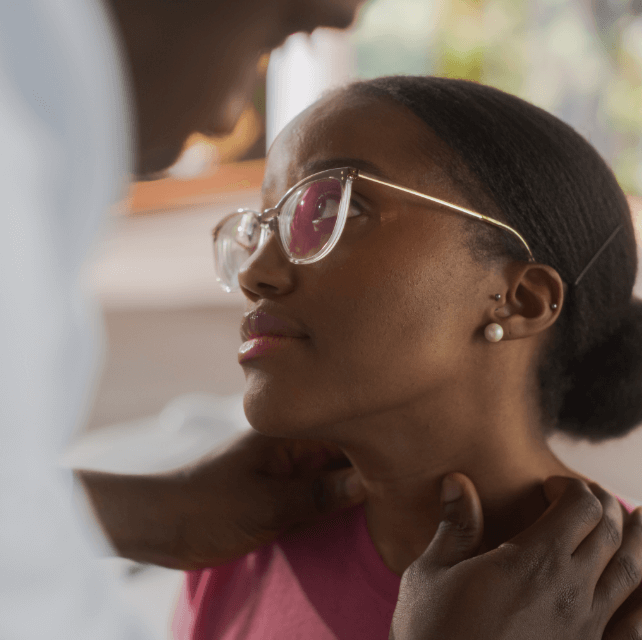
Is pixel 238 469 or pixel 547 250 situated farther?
pixel 238 469

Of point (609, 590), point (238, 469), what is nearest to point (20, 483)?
point (238, 469)

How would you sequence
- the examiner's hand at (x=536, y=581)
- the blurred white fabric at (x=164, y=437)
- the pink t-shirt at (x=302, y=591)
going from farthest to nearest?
the blurred white fabric at (x=164, y=437) → the pink t-shirt at (x=302, y=591) → the examiner's hand at (x=536, y=581)

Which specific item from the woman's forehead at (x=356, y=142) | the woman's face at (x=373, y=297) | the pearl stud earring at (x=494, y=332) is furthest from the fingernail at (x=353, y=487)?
the woman's forehead at (x=356, y=142)

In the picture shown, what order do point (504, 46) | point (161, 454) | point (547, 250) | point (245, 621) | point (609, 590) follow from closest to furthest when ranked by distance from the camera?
1. point (609, 590)
2. point (547, 250)
3. point (245, 621)
4. point (504, 46)
5. point (161, 454)

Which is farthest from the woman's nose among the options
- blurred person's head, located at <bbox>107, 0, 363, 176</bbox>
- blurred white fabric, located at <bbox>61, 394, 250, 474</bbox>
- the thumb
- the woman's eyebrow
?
blurred white fabric, located at <bbox>61, 394, 250, 474</bbox>

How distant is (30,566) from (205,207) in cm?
123

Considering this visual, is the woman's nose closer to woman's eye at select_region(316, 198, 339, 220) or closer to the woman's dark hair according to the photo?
woman's eye at select_region(316, 198, 339, 220)

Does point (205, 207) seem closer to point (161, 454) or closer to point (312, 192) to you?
point (161, 454)

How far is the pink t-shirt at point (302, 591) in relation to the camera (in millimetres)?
836

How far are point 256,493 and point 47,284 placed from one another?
1.47ft

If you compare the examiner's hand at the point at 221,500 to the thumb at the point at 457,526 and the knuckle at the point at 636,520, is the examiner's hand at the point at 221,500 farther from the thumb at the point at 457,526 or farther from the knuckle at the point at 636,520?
the knuckle at the point at 636,520

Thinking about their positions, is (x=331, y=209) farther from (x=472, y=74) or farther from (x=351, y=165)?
(x=472, y=74)

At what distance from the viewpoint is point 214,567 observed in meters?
1.02

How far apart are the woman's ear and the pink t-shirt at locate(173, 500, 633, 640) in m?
0.37
